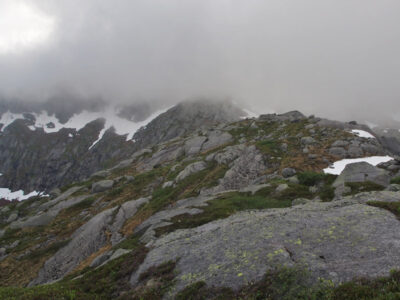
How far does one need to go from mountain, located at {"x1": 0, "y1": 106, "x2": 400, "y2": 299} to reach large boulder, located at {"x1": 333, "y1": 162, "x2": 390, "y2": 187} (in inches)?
6.5

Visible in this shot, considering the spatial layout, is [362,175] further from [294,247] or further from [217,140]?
[217,140]

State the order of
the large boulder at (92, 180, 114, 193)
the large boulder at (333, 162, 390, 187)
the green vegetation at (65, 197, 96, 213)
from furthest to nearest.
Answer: the large boulder at (92, 180, 114, 193) → the green vegetation at (65, 197, 96, 213) → the large boulder at (333, 162, 390, 187)

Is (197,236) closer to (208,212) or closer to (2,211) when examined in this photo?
(208,212)

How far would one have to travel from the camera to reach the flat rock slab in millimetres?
9973

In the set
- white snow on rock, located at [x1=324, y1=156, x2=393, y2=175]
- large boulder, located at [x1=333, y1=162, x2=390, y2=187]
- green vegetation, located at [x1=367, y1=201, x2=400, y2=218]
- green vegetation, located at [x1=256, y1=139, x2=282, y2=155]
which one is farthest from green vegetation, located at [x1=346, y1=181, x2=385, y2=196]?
Answer: green vegetation, located at [x1=256, y1=139, x2=282, y2=155]

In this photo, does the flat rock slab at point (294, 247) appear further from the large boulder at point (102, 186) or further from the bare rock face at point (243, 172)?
the large boulder at point (102, 186)

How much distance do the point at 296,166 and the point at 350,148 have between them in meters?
11.6

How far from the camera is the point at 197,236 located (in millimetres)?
17359

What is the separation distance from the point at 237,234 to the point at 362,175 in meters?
19.3

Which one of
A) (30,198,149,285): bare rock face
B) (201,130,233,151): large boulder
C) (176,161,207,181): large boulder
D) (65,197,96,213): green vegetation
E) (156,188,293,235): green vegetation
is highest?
(201,130,233,151): large boulder

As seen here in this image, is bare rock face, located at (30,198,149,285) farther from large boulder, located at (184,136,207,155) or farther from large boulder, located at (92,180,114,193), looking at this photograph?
large boulder, located at (184,136,207,155)

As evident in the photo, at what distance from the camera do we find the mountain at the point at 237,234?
32.9ft

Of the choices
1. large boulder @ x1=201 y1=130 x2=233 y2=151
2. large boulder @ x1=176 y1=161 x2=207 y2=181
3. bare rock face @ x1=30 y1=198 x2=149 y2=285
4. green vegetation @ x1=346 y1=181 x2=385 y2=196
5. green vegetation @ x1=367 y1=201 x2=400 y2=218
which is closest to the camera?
green vegetation @ x1=367 y1=201 x2=400 y2=218

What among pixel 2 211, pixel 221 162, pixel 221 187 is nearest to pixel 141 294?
pixel 221 187
